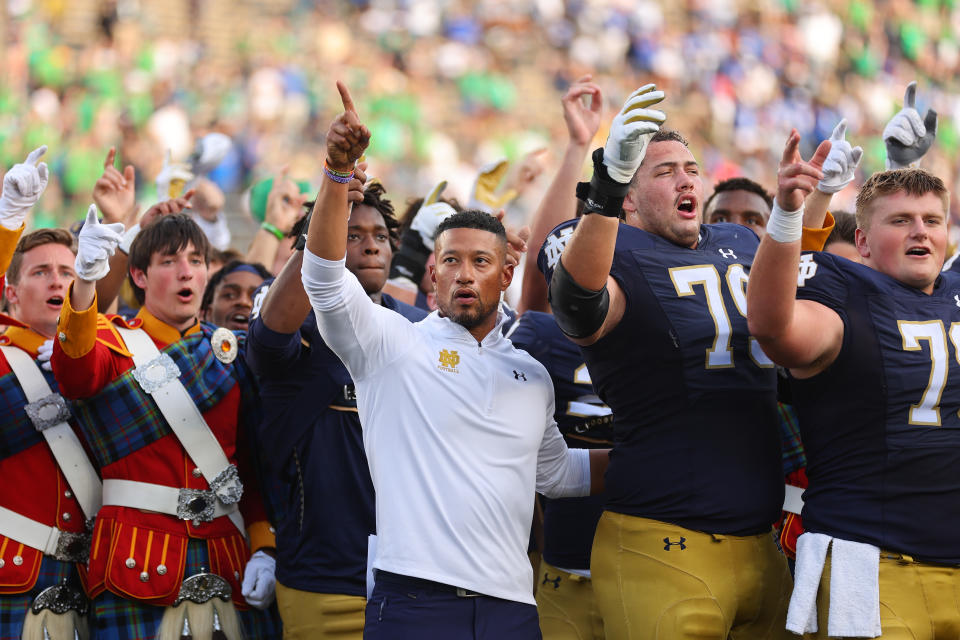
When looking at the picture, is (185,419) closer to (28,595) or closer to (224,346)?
(224,346)

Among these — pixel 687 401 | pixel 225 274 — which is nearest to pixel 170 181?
pixel 225 274

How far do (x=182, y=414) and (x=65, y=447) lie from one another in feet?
1.54

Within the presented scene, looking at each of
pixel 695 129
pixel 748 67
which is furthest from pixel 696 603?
pixel 748 67

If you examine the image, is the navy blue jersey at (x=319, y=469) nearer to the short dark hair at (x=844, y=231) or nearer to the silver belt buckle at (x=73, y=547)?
the silver belt buckle at (x=73, y=547)

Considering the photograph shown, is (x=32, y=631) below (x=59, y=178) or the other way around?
below

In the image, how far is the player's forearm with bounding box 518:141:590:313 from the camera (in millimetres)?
4934

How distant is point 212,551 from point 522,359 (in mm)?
1481

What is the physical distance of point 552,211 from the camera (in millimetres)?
4949

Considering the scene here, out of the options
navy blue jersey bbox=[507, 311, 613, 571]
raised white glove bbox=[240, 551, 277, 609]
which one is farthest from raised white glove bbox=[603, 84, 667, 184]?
raised white glove bbox=[240, 551, 277, 609]

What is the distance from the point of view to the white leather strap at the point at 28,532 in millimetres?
4375

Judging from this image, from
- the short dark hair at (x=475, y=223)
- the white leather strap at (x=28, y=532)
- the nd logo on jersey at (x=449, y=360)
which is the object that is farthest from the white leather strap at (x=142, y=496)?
the short dark hair at (x=475, y=223)

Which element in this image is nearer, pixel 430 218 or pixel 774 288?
pixel 774 288

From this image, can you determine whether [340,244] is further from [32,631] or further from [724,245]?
[32,631]

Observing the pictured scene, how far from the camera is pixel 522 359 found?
151 inches
